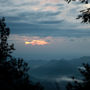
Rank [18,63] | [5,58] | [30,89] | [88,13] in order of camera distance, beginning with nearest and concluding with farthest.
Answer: [88,13] < [30,89] < [5,58] < [18,63]

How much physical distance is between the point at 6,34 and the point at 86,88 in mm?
20416

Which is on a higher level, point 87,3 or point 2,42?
point 87,3

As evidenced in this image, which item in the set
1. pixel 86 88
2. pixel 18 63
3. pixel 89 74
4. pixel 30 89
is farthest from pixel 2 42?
pixel 86 88

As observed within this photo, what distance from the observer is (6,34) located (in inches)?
1153

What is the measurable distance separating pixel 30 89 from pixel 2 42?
12318mm

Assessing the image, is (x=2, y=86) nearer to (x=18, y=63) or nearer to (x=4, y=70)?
(x=4, y=70)

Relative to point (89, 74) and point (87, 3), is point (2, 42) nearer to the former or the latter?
point (89, 74)

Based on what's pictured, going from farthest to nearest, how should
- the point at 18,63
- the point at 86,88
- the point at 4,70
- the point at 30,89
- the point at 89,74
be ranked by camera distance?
1. the point at 18,63
2. the point at 4,70
3. the point at 30,89
4. the point at 89,74
5. the point at 86,88

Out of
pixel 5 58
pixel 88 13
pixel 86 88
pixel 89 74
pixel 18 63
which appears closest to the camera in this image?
pixel 88 13

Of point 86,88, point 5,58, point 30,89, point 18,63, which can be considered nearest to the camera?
point 86,88

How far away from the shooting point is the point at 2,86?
1638cm

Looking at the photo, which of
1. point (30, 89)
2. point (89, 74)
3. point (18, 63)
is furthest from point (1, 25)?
point (89, 74)

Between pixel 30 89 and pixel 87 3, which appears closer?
pixel 87 3

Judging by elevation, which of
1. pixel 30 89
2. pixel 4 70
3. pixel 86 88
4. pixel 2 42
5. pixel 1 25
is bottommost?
pixel 30 89
